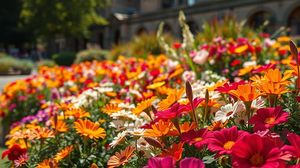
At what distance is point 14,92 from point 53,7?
124 ft

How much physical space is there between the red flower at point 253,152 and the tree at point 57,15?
43212mm

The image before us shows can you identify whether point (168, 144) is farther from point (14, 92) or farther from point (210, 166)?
point (14, 92)

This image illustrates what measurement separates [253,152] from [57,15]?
4378 cm

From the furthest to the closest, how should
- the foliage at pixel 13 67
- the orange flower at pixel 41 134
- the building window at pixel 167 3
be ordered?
the building window at pixel 167 3 < the foliage at pixel 13 67 < the orange flower at pixel 41 134

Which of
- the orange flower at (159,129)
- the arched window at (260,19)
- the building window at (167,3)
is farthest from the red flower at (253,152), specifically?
the building window at (167,3)

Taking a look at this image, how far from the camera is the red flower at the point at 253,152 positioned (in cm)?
148

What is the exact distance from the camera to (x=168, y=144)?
2.07m

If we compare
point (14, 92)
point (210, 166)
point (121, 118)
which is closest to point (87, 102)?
point (121, 118)

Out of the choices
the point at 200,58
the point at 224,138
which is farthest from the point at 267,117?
the point at 200,58

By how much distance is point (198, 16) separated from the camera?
118 feet

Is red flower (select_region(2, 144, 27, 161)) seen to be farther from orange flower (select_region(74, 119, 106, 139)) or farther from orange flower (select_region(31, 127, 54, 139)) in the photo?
orange flower (select_region(74, 119, 106, 139))

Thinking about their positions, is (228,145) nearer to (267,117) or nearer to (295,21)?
(267,117)

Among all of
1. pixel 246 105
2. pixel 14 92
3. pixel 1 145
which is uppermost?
pixel 246 105

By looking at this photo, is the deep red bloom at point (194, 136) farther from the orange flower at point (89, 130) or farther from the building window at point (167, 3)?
the building window at point (167, 3)
